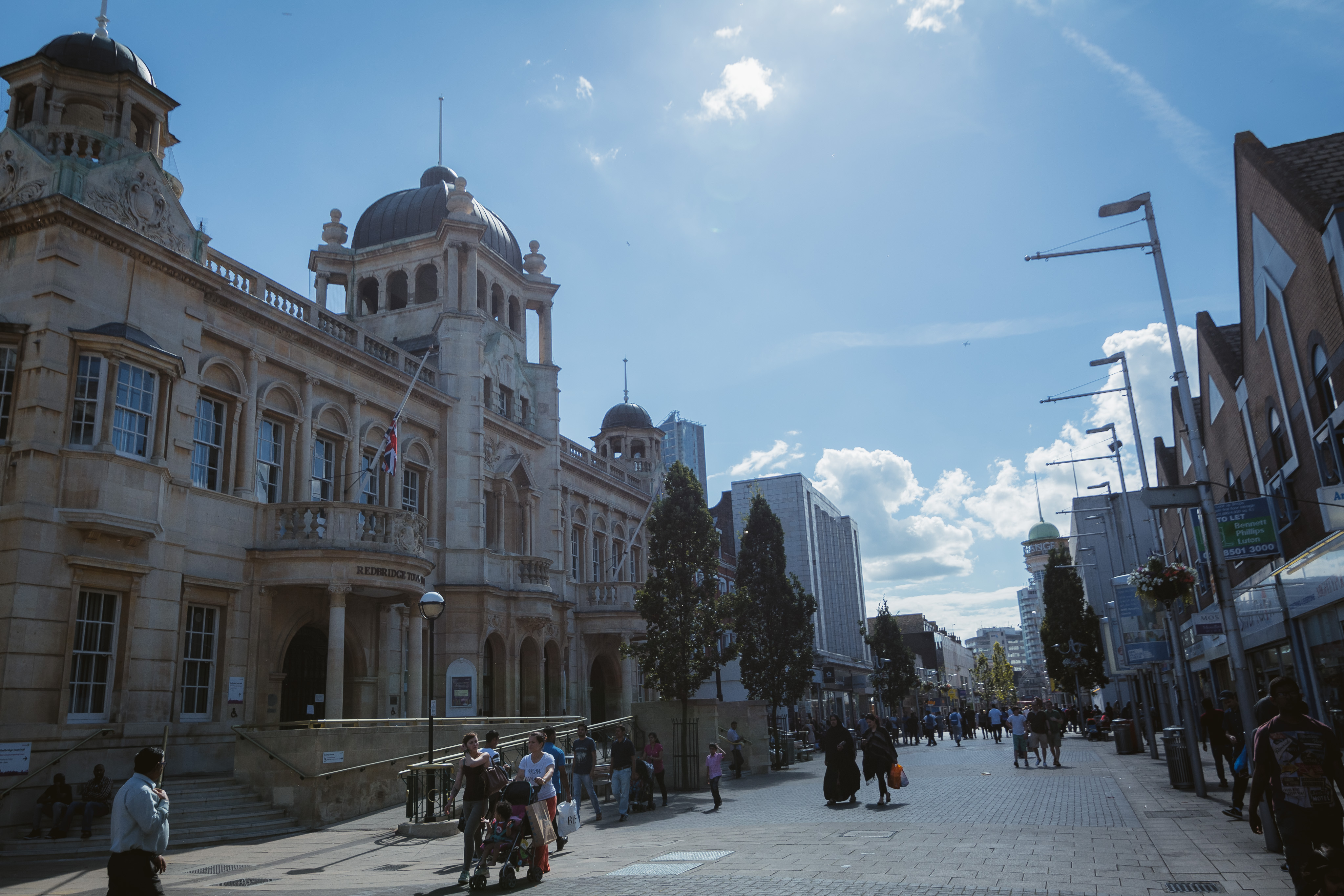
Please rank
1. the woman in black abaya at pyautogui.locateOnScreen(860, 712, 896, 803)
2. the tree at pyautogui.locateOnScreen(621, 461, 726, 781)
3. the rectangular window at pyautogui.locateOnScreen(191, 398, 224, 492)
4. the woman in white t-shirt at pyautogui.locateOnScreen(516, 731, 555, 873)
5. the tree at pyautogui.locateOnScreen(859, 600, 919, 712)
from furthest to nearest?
1. the tree at pyautogui.locateOnScreen(859, 600, 919, 712)
2. the tree at pyautogui.locateOnScreen(621, 461, 726, 781)
3. the rectangular window at pyautogui.locateOnScreen(191, 398, 224, 492)
4. the woman in black abaya at pyautogui.locateOnScreen(860, 712, 896, 803)
5. the woman in white t-shirt at pyautogui.locateOnScreen(516, 731, 555, 873)

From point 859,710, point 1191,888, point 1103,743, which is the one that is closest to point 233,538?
point 1191,888

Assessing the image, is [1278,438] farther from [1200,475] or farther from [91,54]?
[91,54]

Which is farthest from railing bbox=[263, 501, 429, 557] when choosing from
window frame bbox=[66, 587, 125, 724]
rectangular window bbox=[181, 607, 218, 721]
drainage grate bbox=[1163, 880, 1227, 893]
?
drainage grate bbox=[1163, 880, 1227, 893]

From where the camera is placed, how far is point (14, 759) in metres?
15.8

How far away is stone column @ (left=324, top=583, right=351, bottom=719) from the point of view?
2186 centimetres

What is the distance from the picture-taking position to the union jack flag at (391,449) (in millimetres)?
23719

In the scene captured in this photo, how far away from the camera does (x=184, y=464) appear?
66.7ft

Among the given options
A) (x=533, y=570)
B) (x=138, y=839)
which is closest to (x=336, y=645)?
(x=533, y=570)

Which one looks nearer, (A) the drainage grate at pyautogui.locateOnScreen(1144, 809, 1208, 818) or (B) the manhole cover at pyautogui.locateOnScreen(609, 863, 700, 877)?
(B) the manhole cover at pyautogui.locateOnScreen(609, 863, 700, 877)

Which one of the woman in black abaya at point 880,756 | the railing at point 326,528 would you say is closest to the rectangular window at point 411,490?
the railing at point 326,528

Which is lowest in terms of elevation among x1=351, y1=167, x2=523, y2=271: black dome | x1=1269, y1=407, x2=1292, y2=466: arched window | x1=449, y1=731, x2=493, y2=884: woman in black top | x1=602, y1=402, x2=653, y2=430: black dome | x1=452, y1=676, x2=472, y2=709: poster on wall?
x1=449, y1=731, x2=493, y2=884: woman in black top

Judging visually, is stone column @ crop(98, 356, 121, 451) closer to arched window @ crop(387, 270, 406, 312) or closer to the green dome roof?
arched window @ crop(387, 270, 406, 312)

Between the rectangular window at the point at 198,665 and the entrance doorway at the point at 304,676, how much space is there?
7.57ft

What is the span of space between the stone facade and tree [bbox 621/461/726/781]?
5234 millimetres
